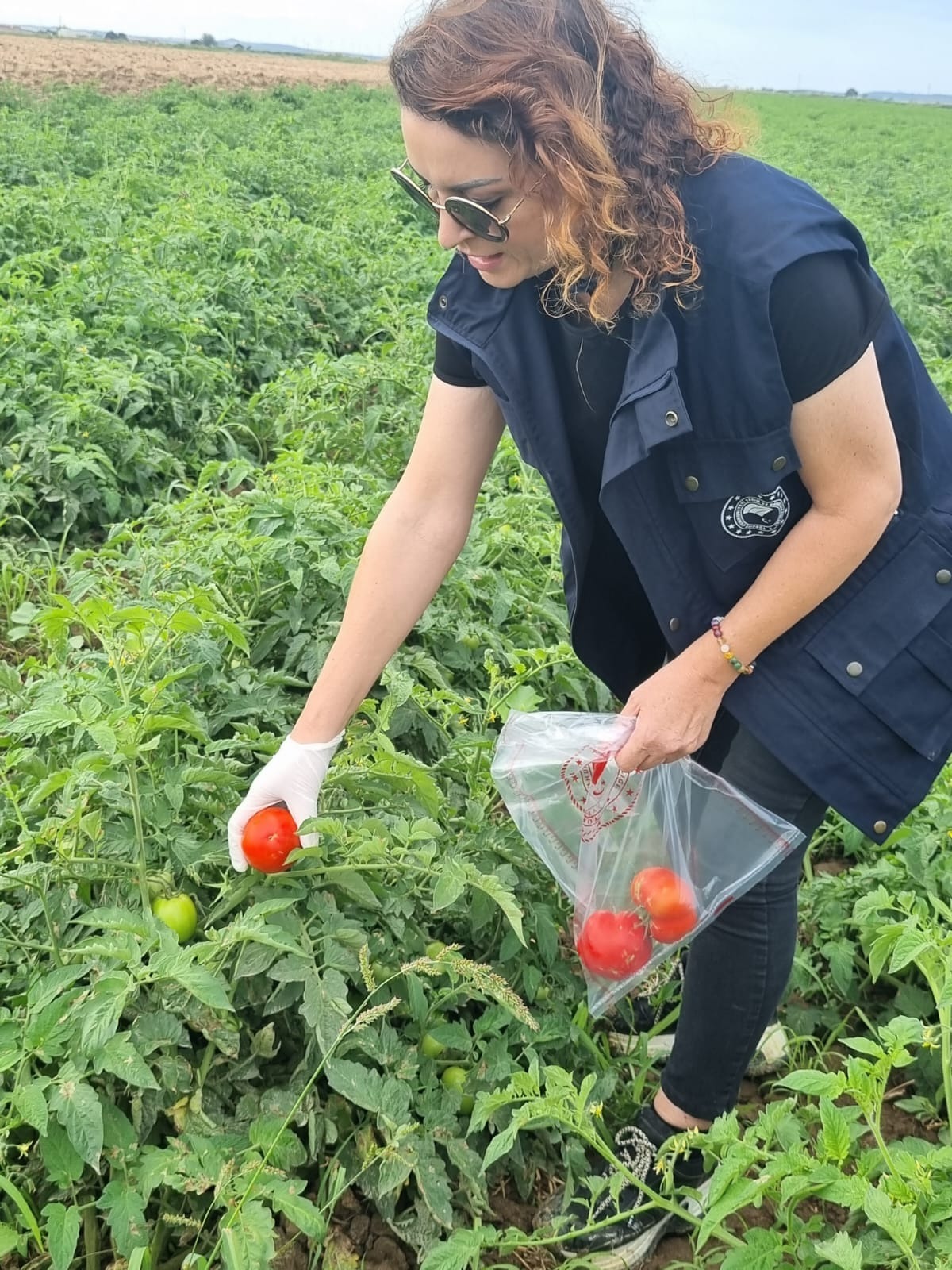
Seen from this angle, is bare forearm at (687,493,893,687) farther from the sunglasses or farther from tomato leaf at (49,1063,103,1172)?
tomato leaf at (49,1063,103,1172)

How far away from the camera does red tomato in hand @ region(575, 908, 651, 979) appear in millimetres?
1697

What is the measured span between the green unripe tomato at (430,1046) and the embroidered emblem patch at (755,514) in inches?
37.2

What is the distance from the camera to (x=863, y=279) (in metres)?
1.40

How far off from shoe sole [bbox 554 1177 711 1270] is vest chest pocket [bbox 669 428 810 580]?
3.28 feet

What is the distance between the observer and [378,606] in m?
1.80

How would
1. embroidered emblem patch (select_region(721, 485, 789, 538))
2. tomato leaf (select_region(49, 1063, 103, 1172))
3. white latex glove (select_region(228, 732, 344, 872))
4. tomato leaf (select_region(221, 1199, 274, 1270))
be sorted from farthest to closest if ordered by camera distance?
white latex glove (select_region(228, 732, 344, 872)) < embroidered emblem patch (select_region(721, 485, 789, 538)) < tomato leaf (select_region(49, 1063, 103, 1172)) < tomato leaf (select_region(221, 1199, 274, 1270))

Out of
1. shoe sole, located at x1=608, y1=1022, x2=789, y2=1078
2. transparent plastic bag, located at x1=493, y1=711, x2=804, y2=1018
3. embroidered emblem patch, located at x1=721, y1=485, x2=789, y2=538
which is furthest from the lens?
shoe sole, located at x1=608, y1=1022, x2=789, y2=1078

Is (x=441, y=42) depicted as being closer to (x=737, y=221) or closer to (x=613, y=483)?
(x=737, y=221)

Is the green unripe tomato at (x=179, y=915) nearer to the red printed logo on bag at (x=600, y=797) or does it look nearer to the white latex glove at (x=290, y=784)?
the white latex glove at (x=290, y=784)

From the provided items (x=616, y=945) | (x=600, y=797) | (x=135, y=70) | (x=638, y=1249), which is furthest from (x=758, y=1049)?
(x=135, y=70)

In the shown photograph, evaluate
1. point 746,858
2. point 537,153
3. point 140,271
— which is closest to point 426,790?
point 746,858

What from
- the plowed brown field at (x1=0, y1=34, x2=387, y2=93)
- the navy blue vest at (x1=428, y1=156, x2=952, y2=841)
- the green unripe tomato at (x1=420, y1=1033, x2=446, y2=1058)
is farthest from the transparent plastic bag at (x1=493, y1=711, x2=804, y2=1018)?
the plowed brown field at (x1=0, y1=34, x2=387, y2=93)

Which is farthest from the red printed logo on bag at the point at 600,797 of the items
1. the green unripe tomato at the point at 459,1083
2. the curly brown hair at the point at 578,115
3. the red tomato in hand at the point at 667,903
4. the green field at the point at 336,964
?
the curly brown hair at the point at 578,115

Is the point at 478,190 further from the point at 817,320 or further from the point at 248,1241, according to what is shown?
the point at 248,1241
